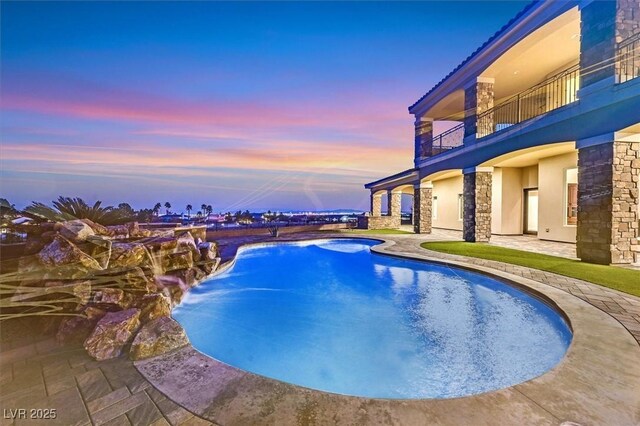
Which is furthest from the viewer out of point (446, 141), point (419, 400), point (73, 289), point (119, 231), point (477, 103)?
point (446, 141)

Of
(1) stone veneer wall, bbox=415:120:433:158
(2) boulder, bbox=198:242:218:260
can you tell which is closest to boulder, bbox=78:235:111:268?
(2) boulder, bbox=198:242:218:260

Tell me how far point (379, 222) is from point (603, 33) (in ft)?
46.1

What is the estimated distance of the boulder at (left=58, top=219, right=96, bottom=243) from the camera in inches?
167

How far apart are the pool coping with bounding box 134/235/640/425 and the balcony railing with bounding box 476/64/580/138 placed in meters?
10.9

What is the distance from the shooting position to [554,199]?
11219 mm

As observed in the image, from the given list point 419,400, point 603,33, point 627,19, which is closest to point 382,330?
point 419,400

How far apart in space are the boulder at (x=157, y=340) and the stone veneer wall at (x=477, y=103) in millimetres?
13257

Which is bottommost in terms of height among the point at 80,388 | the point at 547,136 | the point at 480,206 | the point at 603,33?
the point at 80,388

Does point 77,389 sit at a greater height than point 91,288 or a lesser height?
lesser

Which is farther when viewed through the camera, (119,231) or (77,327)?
(119,231)

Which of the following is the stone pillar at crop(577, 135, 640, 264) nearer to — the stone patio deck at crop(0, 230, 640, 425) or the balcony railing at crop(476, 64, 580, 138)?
the balcony railing at crop(476, 64, 580, 138)

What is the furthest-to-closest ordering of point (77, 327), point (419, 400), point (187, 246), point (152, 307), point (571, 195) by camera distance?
1. point (571, 195)
2. point (187, 246)
3. point (152, 307)
4. point (77, 327)
5. point (419, 400)

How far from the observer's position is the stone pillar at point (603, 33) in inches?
262

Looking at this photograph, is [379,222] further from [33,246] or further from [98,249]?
[33,246]
